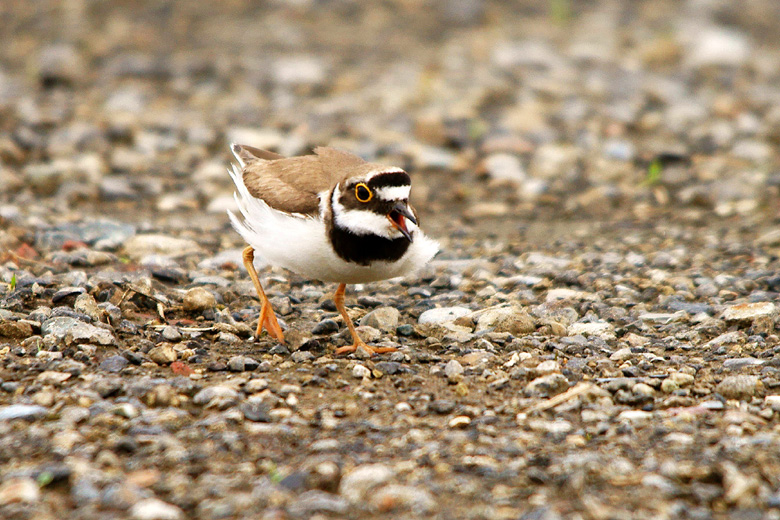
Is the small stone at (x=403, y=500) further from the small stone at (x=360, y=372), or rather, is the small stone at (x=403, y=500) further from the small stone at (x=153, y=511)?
the small stone at (x=360, y=372)

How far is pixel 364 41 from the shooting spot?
14078 mm

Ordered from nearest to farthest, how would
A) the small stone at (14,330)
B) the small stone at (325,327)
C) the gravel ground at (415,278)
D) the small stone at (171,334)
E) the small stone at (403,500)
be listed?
the small stone at (403,500) < the gravel ground at (415,278) < the small stone at (14,330) < the small stone at (171,334) < the small stone at (325,327)

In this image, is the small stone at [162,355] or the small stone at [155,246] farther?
the small stone at [155,246]

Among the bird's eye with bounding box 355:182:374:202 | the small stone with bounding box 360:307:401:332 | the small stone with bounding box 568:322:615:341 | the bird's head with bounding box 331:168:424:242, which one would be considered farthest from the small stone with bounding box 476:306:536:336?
the bird's eye with bounding box 355:182:374:202

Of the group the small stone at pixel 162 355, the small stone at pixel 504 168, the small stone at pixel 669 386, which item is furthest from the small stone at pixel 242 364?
the small stone at pixel 504 168

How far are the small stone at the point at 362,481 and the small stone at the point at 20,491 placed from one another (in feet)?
4.37

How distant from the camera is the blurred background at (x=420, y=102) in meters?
9.54

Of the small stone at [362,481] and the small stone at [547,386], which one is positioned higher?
the small stone at [362,481]

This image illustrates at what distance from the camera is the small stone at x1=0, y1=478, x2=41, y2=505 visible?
12.1 feet

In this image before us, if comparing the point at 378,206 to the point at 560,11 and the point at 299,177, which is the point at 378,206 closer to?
the point at 299,177

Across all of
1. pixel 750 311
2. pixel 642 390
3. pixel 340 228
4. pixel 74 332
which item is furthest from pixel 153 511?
pixel 750 311

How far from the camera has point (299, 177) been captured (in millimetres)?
6199

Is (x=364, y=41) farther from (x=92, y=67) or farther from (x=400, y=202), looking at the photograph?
(x=400, y=202)

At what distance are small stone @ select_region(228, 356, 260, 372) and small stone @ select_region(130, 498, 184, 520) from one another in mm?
1640
